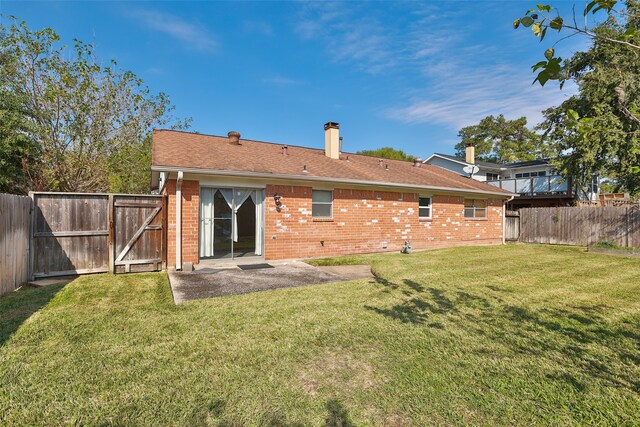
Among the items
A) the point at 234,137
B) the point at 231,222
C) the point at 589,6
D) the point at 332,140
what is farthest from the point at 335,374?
Result: the point at 332,140

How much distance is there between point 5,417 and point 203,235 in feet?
22.0

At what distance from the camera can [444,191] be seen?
13914 millimetres

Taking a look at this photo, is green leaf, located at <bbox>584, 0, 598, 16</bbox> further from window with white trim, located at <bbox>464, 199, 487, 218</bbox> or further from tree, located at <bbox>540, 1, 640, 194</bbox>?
tree, located at <bbox>540, 1, 640, 194</bbox>

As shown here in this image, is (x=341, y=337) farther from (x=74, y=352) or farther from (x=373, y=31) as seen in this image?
(x=373, y=31)

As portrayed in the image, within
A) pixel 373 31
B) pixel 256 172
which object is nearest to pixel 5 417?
pixel 256 172

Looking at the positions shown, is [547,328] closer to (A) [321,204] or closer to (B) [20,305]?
(A) [321,204]

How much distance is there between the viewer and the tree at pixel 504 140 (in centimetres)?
4291

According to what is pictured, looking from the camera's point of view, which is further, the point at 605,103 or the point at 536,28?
the point at 605,103

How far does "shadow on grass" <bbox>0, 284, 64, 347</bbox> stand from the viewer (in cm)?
421

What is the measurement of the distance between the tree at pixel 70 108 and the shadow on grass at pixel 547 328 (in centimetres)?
1411

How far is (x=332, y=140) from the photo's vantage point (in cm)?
1462

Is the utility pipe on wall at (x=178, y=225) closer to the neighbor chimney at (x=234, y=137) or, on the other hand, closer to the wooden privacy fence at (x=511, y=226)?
the neighbor chimney at (x=234, y=137)

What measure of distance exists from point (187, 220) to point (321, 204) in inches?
175

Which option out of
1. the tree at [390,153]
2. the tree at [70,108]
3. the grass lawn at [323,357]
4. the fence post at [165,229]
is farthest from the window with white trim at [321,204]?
the tree at [390,153]
